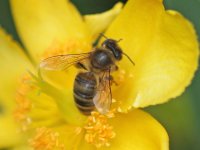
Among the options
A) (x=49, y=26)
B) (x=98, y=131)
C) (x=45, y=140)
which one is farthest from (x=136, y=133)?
(x=49, y=26)

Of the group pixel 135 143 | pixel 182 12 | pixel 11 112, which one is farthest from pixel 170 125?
pixel 11 112

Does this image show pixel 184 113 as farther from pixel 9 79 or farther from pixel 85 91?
pixel 9 79

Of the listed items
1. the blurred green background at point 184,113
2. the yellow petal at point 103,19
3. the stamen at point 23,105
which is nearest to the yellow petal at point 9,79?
the stamen at point 23,105

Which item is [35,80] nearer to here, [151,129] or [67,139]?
[67,139]

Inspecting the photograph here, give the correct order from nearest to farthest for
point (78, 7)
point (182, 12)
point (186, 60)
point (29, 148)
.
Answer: point (186, 60) < point (182, 12) < point (29, 148) < point (78, 7)

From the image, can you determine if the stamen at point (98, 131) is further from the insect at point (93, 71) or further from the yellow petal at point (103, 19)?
the yellow petal at point (103, 19)

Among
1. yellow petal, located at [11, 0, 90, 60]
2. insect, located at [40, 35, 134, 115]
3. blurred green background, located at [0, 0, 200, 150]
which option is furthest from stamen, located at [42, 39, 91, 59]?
blurred green background, located at [0, 0, 200, 150]

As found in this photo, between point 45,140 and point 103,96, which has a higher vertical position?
point 103,96
